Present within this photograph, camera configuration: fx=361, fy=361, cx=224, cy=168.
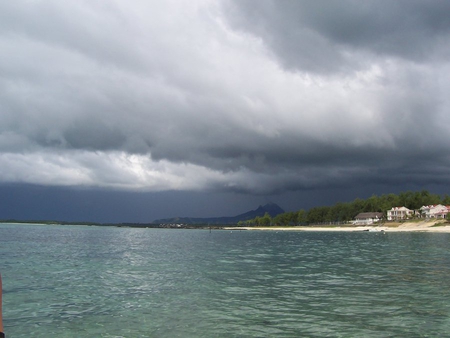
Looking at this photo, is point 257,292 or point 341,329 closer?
point 341,329

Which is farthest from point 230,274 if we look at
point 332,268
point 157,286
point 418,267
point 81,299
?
point 418,267

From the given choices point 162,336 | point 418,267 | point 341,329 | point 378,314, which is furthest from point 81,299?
point 418,267

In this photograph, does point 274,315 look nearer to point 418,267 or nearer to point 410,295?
point 410,295

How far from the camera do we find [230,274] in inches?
1608

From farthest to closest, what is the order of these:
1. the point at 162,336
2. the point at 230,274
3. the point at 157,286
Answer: the point at 230,274
the point at 157,286
the point at 162,336

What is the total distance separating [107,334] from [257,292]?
14051 millimetres

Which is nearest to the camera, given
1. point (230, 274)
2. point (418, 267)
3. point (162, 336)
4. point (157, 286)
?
point (162, 336)

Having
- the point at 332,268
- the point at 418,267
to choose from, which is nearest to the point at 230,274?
the point at 332,268

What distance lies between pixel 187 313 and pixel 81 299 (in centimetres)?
1003

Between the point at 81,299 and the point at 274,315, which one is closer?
the point at 274,315

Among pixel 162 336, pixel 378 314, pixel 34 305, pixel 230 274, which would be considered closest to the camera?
pixel 162 336

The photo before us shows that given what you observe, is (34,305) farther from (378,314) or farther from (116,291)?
(378,314)

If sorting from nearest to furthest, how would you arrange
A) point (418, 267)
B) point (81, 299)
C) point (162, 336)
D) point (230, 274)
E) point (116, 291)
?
1. point (162, 336)
2. point (81, 299)
3. point (116, 291)
4. point (230, 274)
5. point (418, 267)

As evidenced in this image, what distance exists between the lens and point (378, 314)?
22062mm
